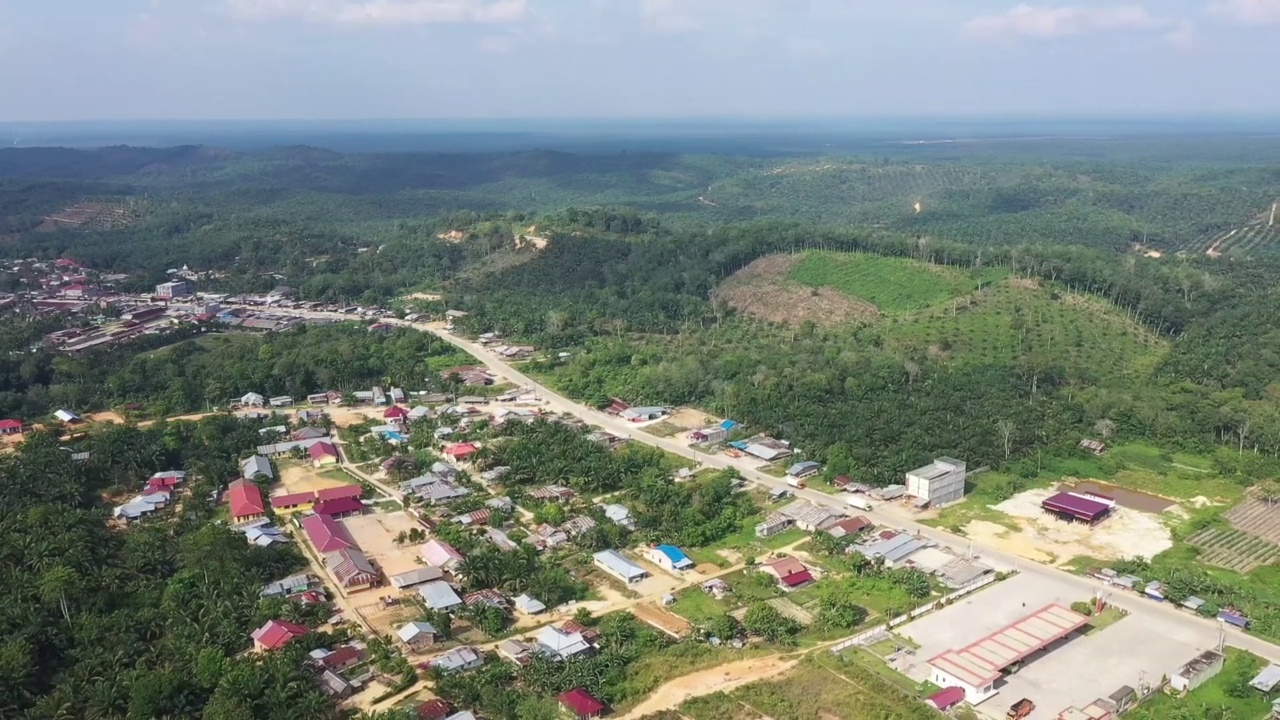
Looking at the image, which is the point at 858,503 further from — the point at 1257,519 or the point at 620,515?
the point at 1257,519

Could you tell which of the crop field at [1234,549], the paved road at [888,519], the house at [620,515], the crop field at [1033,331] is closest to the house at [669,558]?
the house at [620,515]

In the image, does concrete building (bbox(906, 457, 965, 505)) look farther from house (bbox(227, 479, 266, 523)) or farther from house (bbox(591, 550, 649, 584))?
house (bbox(227, 479, 266, 523))

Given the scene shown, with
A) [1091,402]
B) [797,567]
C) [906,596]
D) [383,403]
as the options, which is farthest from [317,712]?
[1091,402]

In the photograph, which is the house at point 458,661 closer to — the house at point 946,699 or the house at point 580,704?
the house at point 580,704

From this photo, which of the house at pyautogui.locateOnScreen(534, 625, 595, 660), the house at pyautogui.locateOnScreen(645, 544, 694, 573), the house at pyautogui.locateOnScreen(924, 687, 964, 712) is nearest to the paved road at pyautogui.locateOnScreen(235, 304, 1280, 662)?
the house at pyautogui.locateOnScreen(645, 544, 694, 573)

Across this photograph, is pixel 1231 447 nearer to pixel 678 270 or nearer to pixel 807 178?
pixel 678 270

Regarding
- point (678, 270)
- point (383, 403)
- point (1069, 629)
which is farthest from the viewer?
point (678, 270)

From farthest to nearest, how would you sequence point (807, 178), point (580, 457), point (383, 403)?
point (807, 178) < point (383, 403) < point (580, 457)

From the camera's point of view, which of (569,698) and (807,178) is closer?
(569,698)
